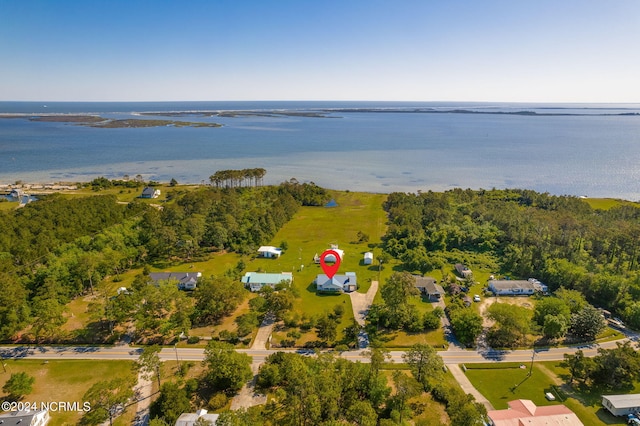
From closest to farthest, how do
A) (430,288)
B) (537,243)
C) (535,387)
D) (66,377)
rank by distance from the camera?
(535,387)
(66,377)
(430,288)
(537,243)

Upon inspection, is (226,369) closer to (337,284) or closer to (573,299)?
(337,284)

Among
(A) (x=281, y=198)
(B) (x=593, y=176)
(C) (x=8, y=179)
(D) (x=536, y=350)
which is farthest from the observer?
(B) (x=593, y=176)

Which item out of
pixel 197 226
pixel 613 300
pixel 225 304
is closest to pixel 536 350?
pixel 613 300

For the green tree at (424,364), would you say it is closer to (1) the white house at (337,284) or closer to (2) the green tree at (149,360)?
(1) the white house at (337,284)

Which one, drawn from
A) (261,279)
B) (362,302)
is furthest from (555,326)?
(261,279)

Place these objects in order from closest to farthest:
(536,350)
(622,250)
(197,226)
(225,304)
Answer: (536,350), (225,304), (622,250), (197,226)

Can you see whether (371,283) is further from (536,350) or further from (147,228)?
(147,228)

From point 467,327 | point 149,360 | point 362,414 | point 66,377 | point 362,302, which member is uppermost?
point 149,360
